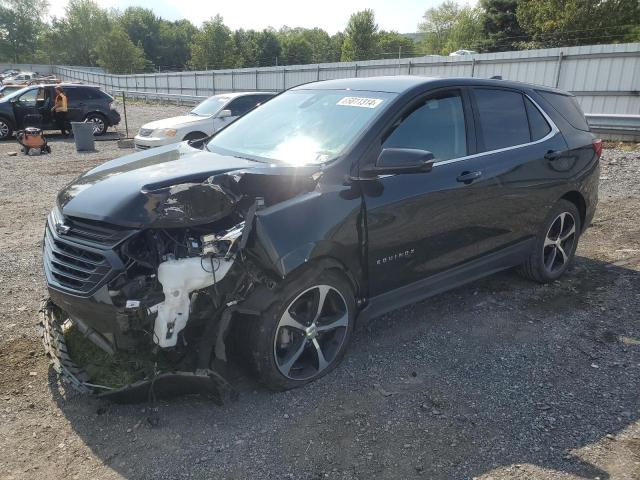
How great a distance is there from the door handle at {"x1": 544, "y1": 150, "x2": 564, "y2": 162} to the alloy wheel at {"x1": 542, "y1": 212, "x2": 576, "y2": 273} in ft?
1.89

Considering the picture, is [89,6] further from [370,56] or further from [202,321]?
[202,321]

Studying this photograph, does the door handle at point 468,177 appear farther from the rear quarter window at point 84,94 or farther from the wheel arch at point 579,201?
the rear quarter window at point 84,94

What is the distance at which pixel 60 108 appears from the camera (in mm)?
16969

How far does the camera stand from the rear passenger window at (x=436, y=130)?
3673mm

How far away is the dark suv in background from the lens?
16578mm

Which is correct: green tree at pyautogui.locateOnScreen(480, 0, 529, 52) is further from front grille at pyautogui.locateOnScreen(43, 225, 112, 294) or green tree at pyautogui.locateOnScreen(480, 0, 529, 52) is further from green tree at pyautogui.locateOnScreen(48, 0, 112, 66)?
green tree at pyautogui.locateOnScreen(48, 0, 112, 66)

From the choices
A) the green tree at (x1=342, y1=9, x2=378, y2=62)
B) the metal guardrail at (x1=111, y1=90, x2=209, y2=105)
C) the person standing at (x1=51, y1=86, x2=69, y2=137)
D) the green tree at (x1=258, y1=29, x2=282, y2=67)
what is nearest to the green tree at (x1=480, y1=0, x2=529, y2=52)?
the green tree at (x1=342, y1=9, x2=378, y2=62)

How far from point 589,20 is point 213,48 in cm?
4910

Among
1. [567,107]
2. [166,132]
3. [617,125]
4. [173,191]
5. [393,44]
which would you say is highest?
[393,44]

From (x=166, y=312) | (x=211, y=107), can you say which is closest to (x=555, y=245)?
(x=166, y=312)

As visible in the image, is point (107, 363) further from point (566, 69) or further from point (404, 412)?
Result: point (566, 69)

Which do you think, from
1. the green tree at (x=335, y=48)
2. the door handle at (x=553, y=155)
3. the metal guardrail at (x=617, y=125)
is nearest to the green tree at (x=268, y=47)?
the green tree at (x=335, y=48)

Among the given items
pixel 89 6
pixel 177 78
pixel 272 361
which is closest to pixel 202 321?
pixel 272 361

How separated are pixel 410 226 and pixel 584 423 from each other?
1.59m
